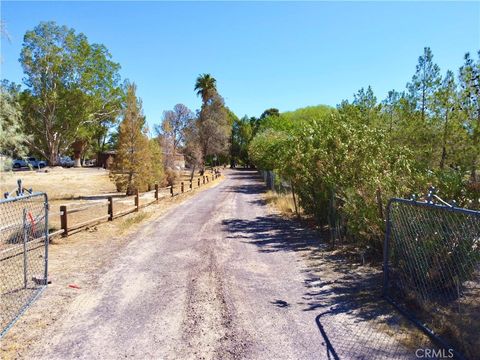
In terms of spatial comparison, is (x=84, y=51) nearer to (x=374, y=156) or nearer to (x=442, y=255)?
(x=374, y=156)

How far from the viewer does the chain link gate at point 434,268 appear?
5180 millimetres

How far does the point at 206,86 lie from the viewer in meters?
63.1

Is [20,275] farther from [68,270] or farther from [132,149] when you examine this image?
[132,149]

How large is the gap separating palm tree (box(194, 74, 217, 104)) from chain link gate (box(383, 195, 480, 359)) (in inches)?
2292

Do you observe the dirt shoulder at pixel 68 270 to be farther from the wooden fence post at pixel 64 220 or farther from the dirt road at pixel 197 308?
the wooden fence post at pixel 64 220

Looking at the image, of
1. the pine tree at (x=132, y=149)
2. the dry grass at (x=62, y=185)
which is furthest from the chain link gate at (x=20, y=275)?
the dry grass at (x=62, y=185)

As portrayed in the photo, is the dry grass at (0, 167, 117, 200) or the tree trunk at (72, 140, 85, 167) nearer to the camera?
the dry grass at (0, 167, 117, 200)

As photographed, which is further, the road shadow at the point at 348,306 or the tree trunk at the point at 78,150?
the tree trunk at the point at 78,150

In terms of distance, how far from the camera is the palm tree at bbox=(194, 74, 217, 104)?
62.7m

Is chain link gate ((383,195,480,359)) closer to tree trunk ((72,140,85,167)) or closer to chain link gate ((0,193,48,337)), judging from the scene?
chain link gate ((0,193,48,337))

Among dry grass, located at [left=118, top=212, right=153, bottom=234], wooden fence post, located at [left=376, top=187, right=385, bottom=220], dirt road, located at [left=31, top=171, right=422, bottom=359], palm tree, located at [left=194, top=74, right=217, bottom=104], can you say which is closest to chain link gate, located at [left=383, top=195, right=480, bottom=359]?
wooden fence post, located at [left=376, top=187, right=385, bottom=220]

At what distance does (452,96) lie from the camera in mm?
12156

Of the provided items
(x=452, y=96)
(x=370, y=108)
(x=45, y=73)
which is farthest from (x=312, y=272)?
(x=45, y=73)

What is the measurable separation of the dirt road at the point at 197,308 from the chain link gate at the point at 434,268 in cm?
145
